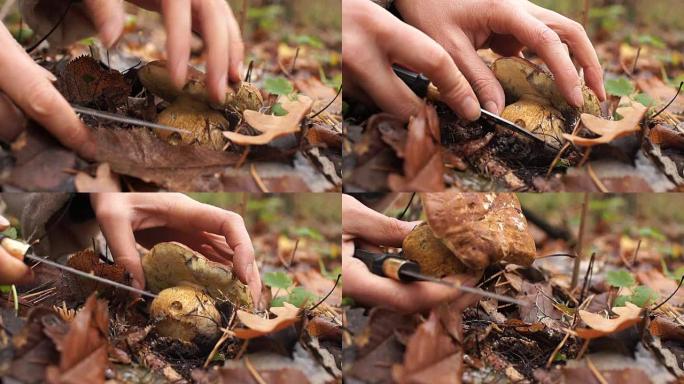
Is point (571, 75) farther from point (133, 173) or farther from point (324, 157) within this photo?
point (133, 173)

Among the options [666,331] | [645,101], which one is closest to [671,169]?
[666,331]

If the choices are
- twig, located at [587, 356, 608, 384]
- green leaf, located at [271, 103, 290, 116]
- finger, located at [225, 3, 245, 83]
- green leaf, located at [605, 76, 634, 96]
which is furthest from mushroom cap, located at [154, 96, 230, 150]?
green leaf, located at [605, 76, 634, 96]

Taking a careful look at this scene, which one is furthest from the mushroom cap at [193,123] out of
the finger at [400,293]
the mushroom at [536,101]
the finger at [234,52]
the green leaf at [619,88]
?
the green leaf at [619,88]

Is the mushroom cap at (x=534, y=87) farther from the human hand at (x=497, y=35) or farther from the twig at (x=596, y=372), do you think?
the twig at (x=596, y=372)

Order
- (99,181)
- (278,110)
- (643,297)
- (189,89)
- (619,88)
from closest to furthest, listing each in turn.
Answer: (99,181) → (189,89) → (278,110) → (643,297) → (619,88)

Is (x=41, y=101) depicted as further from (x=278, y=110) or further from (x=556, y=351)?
(x=556, y=351)

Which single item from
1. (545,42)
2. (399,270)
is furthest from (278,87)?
(399,270)

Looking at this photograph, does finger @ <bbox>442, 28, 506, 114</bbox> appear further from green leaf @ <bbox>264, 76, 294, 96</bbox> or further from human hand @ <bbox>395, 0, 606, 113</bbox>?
green leaf @ <bbox>264, 76, 294, 96</bbox>
